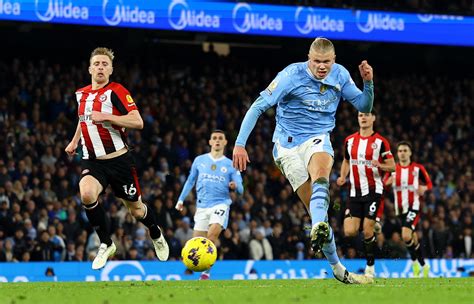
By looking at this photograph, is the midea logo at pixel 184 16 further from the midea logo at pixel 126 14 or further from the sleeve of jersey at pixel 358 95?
the sleeve of jersey at pixel 358 95

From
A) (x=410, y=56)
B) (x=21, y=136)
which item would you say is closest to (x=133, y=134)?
(x=21, y=136)

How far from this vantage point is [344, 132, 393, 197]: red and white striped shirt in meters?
15.5

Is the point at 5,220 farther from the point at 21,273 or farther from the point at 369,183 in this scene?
the point at 369,183

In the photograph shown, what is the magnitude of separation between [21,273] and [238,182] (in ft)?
14.9

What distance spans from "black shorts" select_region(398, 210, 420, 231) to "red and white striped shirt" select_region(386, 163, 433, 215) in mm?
83

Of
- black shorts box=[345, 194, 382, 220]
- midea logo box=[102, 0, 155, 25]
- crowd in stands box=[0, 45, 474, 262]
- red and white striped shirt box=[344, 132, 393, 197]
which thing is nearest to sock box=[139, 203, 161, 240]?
black shorts box=[345, 194, 382, 220]

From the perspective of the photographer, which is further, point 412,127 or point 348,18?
point 412,127

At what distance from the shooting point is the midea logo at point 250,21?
21.9 m

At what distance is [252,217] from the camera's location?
22047mm

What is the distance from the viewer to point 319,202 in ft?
30.5

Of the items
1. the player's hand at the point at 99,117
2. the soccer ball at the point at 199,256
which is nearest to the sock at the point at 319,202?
the player's hand at the point at 99,117

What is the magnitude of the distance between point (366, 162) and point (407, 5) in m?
9.79

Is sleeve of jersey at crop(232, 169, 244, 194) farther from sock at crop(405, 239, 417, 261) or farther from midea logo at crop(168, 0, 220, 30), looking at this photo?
midea logo at crop(168, 0, 220, 30)

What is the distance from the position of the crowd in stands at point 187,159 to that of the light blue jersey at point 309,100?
30.8 feet
